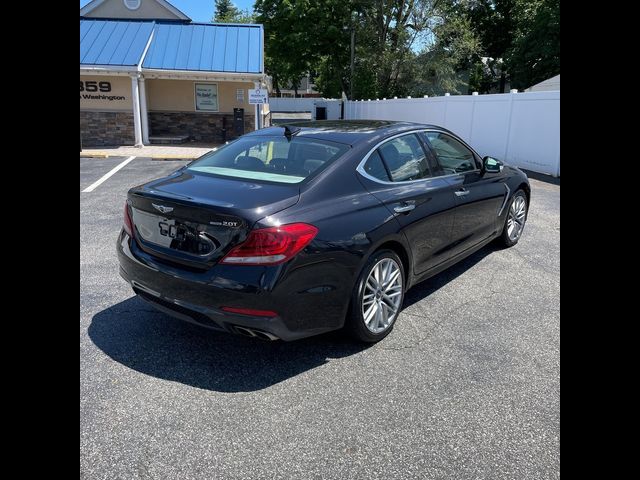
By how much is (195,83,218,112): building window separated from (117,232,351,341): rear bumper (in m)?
18.3

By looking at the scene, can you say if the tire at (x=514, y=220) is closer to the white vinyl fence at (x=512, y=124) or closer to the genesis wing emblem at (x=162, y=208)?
the genesis wing emblem at (x=162, y=208)

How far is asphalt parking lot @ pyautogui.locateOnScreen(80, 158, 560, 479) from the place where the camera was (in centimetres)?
246

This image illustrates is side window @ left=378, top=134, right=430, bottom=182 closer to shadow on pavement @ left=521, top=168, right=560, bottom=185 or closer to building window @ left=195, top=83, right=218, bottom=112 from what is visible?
shadow on pavement @ left=521, top=168, right=560, bottom=185

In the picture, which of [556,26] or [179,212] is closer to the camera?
[179,212]

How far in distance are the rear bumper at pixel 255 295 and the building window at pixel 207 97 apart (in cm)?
1827

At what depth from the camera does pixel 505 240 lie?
19.7 ft

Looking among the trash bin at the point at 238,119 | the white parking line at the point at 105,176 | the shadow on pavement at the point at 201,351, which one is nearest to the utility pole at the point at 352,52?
the trash bin at the point at 238,119

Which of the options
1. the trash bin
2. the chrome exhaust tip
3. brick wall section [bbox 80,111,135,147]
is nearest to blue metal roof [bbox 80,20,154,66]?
brick wall section [bbox 80,111,135,147]

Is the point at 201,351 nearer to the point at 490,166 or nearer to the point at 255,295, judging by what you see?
the point at 255,295

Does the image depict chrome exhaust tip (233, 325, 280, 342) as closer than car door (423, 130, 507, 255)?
Yes
